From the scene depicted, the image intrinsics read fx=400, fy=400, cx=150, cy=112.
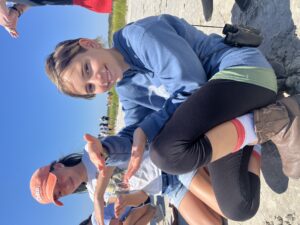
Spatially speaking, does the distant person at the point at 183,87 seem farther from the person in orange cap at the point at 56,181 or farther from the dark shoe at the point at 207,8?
the dark shoe at the point at 207,8

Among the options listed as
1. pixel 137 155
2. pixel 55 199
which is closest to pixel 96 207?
Answer: pixel 55 199

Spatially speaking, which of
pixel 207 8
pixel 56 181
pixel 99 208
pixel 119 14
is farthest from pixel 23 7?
pixel 119 14

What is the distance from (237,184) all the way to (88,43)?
1.06 m

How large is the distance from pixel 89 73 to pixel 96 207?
28.8 inches

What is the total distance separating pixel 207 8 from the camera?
3301 mm

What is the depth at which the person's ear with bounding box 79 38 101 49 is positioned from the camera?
2.10 metres

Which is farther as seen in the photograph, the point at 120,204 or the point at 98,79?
the point at 120,204

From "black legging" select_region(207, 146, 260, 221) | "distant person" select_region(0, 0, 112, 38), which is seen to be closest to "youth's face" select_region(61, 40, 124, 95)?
"black legging" select_region(207, 146, 260, 221)

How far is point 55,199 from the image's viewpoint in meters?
2.37

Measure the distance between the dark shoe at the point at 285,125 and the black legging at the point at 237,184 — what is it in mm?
205

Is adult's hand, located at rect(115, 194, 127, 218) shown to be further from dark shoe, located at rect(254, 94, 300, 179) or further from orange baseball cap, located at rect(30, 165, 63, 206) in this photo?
dark shoe, located at rect(254, 94, 300, 179)

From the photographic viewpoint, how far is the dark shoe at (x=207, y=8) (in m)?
3.23

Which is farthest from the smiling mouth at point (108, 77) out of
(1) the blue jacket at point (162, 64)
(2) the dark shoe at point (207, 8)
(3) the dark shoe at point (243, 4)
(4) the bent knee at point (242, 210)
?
(2) the dark shoe at point (207, 8)

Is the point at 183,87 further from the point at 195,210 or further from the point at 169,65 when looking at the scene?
the point at 195,210
